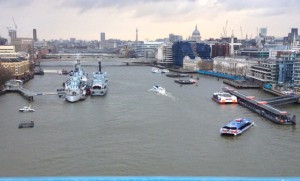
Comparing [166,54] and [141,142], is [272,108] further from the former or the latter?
[166,54]

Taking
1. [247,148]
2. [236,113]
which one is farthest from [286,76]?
[247,148]

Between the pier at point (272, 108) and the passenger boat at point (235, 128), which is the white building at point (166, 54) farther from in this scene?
the passenger boat at point (235, 128)

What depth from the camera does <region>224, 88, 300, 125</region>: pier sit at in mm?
6629

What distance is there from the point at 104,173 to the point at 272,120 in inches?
146

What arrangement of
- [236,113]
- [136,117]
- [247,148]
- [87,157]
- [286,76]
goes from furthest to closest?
[286,76], [236,113], [136,117], [247,148], [87,157]

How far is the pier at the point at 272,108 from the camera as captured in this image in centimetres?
663

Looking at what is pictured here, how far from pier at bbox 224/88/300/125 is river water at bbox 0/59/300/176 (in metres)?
0.14

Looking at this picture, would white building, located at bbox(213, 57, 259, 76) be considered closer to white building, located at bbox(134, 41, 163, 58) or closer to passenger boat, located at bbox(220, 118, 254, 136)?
passenger boat, located at bbox(220, 118, 254, 136)

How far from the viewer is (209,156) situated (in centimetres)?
482

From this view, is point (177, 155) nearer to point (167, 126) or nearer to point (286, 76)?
point (167, 126)

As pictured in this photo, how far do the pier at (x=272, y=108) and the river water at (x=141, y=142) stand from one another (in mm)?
138

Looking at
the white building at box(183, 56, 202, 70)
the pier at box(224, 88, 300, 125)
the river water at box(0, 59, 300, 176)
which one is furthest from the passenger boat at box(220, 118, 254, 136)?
the white building at box(183, 56, 202, 70)

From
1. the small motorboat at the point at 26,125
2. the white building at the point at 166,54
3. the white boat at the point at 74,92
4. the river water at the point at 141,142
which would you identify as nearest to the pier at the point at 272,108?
the river water at the point at 141,142

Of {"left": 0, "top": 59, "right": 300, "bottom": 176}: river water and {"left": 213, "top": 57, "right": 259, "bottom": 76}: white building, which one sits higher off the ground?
{"left": 213, "top": 57, "right": 259, "bottom": 76}: white building
